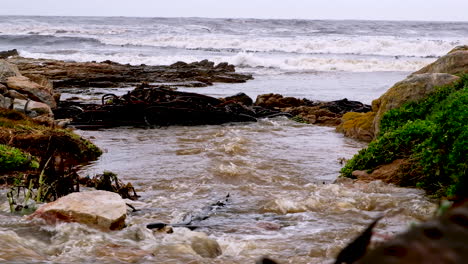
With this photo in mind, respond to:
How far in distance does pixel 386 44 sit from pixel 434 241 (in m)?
48.7

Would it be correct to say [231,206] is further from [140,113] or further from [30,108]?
[30,108]

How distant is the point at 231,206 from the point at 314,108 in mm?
9722

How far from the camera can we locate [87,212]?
4.69 metres

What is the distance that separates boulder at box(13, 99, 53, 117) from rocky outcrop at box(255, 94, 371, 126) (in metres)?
6.24

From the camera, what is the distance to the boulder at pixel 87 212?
4.64 metres

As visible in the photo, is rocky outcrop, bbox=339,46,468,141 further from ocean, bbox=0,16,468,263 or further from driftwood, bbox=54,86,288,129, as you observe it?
driftwood, bbox=54,86,288,129

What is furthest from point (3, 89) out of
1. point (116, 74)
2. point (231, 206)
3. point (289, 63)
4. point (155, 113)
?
point (289, 63)

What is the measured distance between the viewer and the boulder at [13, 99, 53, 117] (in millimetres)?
11516

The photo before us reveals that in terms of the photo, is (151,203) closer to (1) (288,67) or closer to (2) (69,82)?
(2) (69,82)

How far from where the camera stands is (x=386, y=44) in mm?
46781

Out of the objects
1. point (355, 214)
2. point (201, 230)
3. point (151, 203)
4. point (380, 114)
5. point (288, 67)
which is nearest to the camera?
point (201, 230)

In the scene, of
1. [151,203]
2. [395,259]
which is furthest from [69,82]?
[395,259]

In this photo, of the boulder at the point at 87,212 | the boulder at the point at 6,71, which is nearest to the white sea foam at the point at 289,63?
the boulder at the point at 6,71

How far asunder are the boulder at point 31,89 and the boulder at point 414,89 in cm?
805
